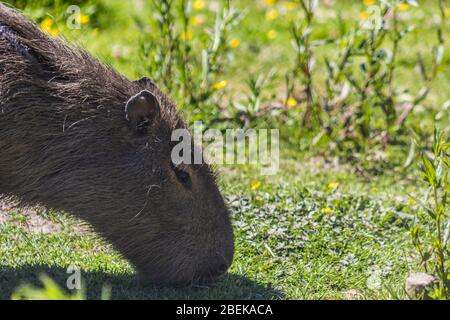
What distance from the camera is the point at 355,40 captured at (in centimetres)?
715

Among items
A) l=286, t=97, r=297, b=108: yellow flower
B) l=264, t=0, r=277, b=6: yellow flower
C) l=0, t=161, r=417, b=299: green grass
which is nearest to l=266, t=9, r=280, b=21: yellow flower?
l=264, t=0, r=277, b=6: yellow flower

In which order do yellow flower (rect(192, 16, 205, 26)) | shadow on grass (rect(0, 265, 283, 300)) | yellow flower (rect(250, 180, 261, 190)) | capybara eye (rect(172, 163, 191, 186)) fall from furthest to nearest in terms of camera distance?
yellow flower (rect(192, 16, 205, 26)) → yellow flower (rect(250, 180, 261, 190)) → capybara eye (rect(172, 163, 191, 186)) → shadow on grass (rect(0, 265, 283, 300))

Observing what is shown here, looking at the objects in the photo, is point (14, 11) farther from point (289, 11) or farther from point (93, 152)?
point (289, 11)

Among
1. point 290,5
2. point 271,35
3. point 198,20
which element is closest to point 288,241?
point 198,20

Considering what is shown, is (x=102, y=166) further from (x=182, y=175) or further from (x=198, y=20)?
(x=198, y=20)

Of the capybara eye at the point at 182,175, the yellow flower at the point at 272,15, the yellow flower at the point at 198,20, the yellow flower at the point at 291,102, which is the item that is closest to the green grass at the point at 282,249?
the capybara eye at the point at 182,175

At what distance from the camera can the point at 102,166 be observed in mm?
4566

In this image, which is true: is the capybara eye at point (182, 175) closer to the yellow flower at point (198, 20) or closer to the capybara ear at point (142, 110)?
the capybara ear at point (142, 110)

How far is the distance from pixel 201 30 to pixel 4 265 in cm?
539

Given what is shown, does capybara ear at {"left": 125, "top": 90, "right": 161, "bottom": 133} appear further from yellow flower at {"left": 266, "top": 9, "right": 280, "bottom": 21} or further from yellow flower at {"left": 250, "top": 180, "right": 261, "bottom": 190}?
yellow flower at {"left": 266, "top": 9, "right": 280, "bottom": 21}

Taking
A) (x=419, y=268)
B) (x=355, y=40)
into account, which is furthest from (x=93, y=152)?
(x=355, y=40)

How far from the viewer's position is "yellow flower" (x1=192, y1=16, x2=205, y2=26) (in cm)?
954

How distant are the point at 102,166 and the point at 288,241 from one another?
1.48 metres

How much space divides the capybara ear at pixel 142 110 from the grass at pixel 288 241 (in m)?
0.67
